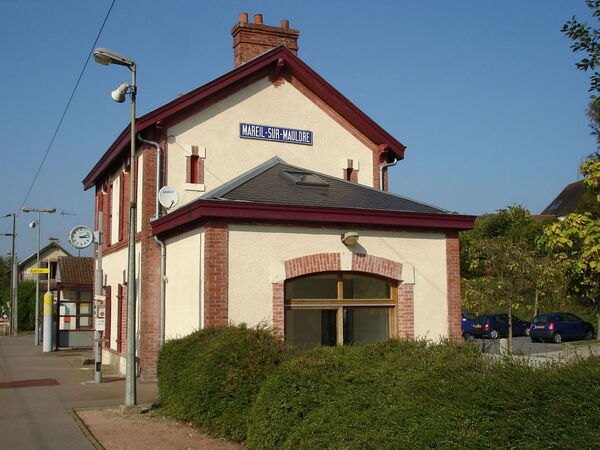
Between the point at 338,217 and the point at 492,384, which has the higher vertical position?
the point at 338,217

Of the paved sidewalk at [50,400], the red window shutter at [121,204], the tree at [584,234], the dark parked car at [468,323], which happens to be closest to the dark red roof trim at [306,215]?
the tree at [584,234]

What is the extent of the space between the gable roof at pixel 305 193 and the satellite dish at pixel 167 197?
3.66 ft

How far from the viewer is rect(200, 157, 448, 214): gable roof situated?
13.5 m

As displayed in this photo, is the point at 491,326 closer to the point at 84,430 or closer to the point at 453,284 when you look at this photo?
the point at 453,284

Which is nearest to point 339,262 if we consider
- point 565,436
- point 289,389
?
point 289,389

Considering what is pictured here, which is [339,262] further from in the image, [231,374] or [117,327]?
[117,327]

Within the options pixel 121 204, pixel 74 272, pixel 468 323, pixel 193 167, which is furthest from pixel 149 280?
pixel 468 323

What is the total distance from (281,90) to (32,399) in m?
9.73

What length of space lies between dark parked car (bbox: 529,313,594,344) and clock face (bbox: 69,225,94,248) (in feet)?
70.5

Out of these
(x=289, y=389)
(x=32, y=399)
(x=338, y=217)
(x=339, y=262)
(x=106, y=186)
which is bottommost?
(x=32, y=399)

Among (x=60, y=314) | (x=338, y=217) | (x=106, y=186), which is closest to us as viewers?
(x=338, y=217)

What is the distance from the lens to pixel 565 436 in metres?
5.11

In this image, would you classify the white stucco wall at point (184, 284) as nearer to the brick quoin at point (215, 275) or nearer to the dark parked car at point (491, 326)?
the brick quoin at point (215, 275)

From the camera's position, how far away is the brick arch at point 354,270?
515 inches
